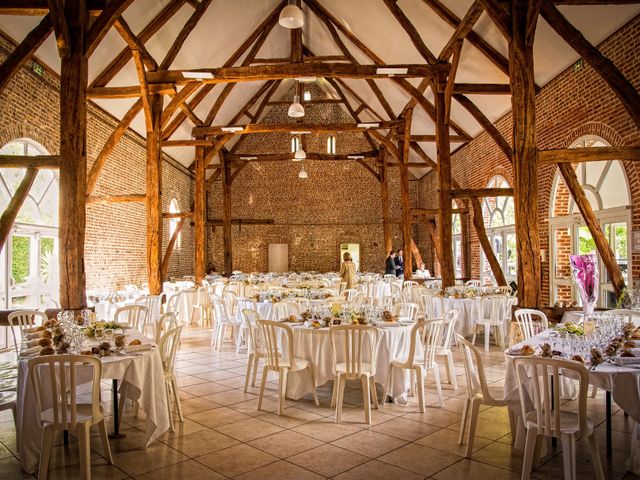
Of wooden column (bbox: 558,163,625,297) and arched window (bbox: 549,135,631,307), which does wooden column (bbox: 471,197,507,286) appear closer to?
arched window (bbox: 549,135,631,307)

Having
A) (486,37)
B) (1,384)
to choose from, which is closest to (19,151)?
(1,384)

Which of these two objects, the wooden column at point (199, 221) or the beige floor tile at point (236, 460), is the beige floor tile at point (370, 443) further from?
the wooden column at point (199, 221)

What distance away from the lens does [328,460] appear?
155 inches

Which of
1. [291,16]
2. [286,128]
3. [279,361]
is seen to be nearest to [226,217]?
[286,128]

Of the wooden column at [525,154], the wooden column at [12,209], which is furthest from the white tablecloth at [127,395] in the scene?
the wooden column at [525,154]

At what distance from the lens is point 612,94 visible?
26.1ft

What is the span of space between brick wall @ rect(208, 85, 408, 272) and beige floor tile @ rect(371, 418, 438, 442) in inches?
616

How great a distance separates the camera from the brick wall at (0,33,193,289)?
27.3ft

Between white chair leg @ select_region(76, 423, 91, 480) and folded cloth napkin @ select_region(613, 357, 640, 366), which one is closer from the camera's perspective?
white chair leg @ select_region(76, 423, 91, 480)

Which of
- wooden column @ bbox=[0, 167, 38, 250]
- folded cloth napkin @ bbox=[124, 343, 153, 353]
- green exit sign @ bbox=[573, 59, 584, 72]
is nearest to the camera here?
folded cloth napkin @ bbox=[124, 343, 153, 353]

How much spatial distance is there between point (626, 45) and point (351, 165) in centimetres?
1340

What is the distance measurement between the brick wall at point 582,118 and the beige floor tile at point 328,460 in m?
5.67

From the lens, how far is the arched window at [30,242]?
8.30 metres

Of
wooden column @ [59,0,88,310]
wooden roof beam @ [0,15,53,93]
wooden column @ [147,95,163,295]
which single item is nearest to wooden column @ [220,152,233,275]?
wooden column @ [147,95,163,295]
